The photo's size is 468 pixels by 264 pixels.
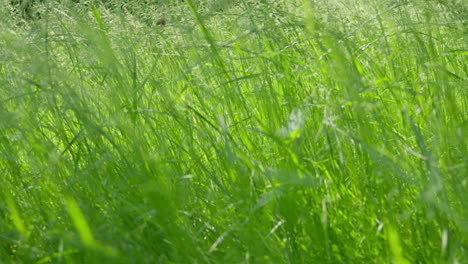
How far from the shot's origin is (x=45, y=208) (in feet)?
4.94

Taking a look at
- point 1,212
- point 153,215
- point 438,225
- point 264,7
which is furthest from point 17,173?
point 438,225

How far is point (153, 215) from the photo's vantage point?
3.98ft

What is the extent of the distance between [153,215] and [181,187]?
256mm

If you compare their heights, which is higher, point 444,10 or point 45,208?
point 444,10

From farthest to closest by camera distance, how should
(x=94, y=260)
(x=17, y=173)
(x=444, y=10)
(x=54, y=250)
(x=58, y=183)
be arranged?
(x=444, y=10) < (x=17, y=173) < (x=58, y=183) < (x=54, y=250) < (x=94, y=260)

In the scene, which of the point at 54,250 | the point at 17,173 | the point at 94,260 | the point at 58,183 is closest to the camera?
the point at 94,260

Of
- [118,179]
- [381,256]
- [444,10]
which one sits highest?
[444,10]

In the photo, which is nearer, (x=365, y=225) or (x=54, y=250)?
(x=365, y=225)

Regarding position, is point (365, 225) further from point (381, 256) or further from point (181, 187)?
point (181, 187)

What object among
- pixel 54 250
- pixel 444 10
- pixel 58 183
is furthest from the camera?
pixel 444 10

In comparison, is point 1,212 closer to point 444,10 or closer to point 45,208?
point 45,208

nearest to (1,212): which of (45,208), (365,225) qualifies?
(45,208)

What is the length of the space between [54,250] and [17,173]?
0.45 metres

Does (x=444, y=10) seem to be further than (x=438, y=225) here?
Yes
